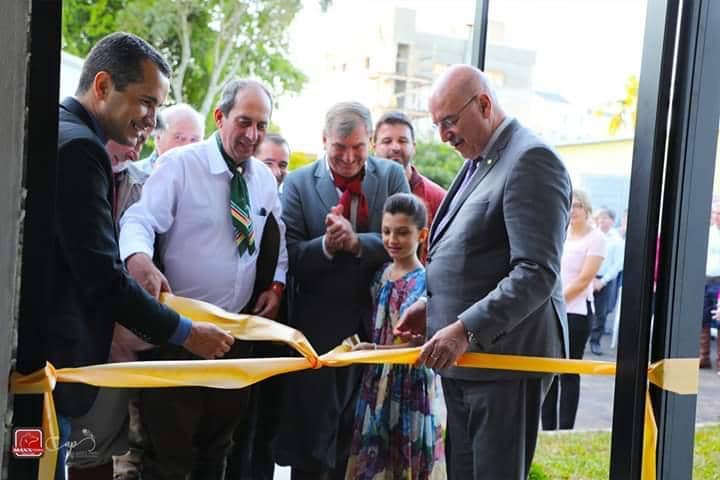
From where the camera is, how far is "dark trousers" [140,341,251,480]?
3.20 m

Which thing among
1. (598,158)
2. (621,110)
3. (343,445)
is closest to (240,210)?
(343,445)

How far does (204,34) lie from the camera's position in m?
12.9

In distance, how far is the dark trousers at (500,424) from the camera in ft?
9.96

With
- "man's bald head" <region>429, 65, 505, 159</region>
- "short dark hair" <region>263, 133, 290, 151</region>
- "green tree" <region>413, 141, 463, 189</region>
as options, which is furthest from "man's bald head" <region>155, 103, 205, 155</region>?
"green tree" <region>413, 141, 463, 189</region>

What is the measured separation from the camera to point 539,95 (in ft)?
35.9

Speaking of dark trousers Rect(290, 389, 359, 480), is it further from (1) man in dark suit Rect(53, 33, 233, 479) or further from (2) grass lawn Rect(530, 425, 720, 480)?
(2) grass lawn Rect(530, 425, 720, 480)

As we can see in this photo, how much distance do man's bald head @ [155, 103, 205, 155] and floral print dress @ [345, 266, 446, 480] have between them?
1.54m

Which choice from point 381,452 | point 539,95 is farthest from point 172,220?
point 539,95

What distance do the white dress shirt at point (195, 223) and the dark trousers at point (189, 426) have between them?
0.84 ft

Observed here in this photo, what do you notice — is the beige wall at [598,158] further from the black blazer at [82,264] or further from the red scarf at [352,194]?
the black blazer at [82,264]

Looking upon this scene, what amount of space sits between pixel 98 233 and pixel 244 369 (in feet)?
2.11

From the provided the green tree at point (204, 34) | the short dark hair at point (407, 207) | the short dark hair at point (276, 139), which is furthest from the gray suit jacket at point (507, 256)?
the green tree at point (204, 34)

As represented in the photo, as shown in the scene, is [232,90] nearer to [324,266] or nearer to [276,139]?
[324,266]

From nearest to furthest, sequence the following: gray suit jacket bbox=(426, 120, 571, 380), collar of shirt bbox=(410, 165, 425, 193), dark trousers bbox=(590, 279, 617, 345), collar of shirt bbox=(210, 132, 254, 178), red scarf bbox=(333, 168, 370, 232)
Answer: gray suit jacket bbox=(426, 120, 571, 380) < collar of shirt bbox=(210, 132, 254, 178) < red scarf bbox=(333, 168, 370, 232) < collar of shirt bbox=(410, 165, 425, 193) < dark trousers bbox=(590, 279, 617, 345)
